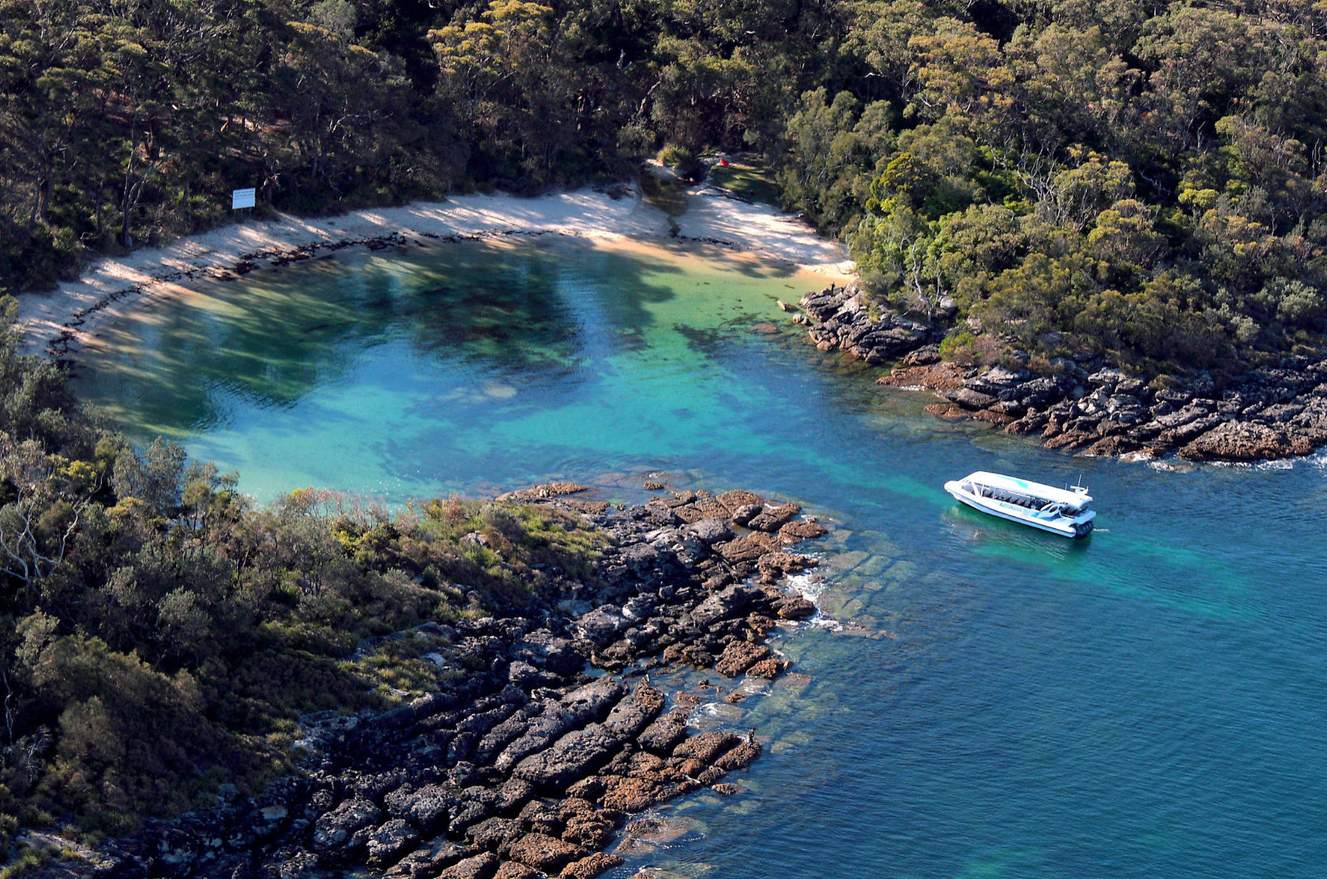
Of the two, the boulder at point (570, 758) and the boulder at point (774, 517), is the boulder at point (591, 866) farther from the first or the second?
the boulder at point (774, 517)

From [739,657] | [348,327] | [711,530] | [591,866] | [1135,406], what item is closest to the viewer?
[591,866]

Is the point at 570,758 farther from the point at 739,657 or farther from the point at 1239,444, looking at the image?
the point at 1239,444

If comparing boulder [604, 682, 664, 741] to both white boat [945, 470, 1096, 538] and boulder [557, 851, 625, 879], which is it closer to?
boulder [557, 851, 625, 879]

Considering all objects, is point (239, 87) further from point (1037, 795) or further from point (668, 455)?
point (1037, 795)

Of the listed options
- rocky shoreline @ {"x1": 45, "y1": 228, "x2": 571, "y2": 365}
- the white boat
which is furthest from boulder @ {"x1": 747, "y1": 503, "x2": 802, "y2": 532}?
rocky shoreline @ {"x1": 45, "y1": 228, "x2": 571, "y2": 365}

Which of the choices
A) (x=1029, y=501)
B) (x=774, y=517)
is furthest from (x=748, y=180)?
(x=774, y=517)

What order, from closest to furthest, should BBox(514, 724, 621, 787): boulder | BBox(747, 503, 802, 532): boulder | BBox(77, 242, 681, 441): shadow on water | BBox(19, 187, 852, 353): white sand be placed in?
BBox(514, 724, 621, 787): boulder → BBox(747, 503, 802, 532): boulder → BBox(77, 242, 681, 441): shadow on water → BBox(19, 187, 852, 353): white sand
